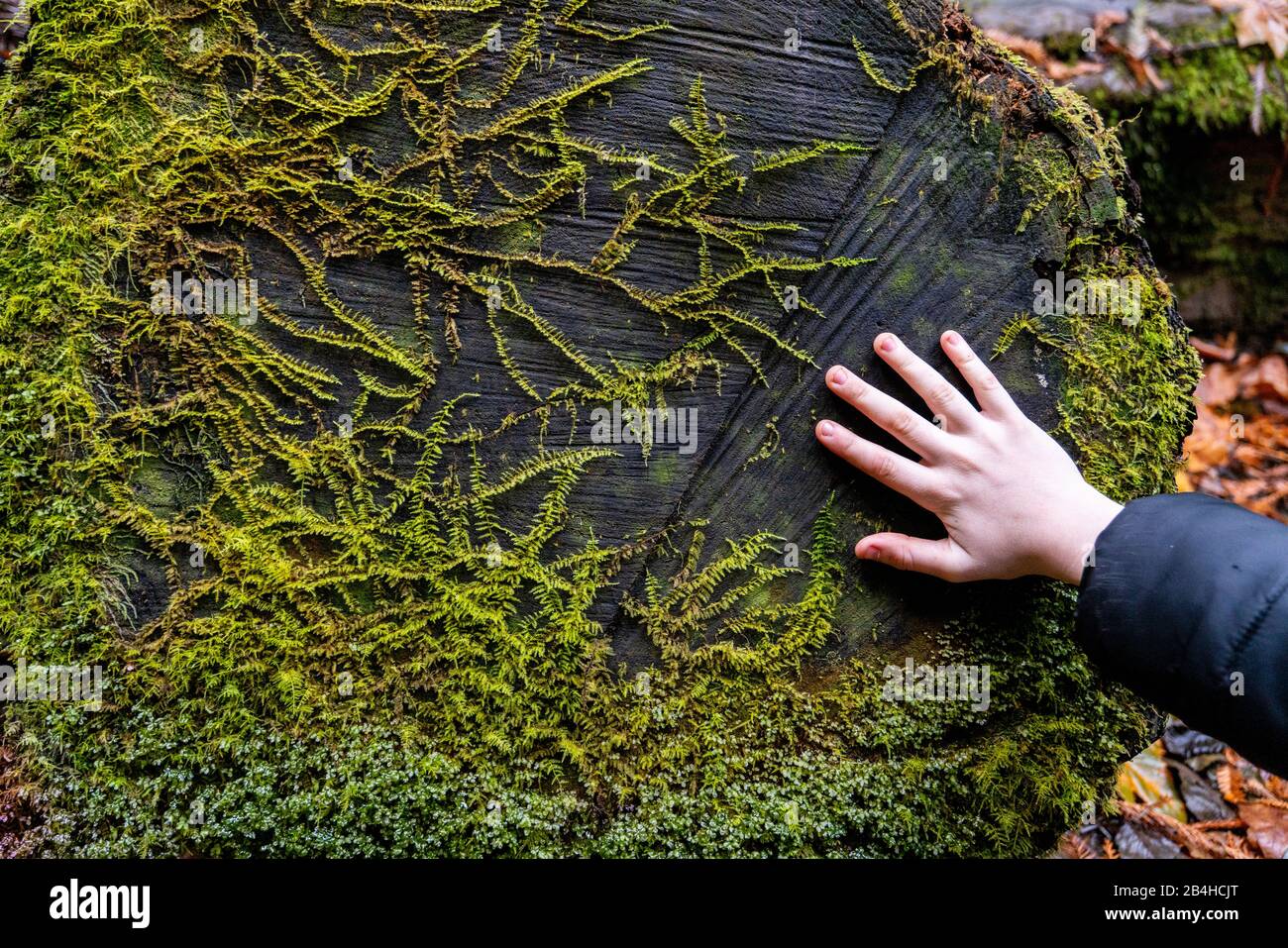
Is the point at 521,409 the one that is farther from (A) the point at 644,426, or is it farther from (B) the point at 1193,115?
(B) the point at 1193,115

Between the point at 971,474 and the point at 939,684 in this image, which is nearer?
the point at 971,474

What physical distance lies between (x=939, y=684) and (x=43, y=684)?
8.13ft

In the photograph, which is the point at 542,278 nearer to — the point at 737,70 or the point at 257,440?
the point at 737,70

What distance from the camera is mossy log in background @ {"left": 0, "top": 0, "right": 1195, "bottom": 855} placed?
200 centimetres

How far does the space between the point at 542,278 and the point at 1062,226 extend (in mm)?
1470

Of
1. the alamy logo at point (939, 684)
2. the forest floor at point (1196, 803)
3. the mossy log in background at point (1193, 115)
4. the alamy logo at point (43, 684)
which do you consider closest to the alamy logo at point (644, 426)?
the alamy logo at point (939, 684)

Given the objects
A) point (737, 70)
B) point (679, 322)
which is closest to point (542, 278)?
point (679, 322)

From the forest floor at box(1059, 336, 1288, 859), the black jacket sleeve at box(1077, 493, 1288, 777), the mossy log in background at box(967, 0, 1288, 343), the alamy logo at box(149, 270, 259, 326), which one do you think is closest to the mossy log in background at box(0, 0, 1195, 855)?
the alamy logo at box(149, 270, 259, 326)

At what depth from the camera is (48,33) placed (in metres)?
1.96

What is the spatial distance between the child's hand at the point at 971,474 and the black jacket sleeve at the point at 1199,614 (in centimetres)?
12

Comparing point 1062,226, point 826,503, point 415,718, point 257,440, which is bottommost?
point 415,718

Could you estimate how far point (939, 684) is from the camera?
7.20ft
